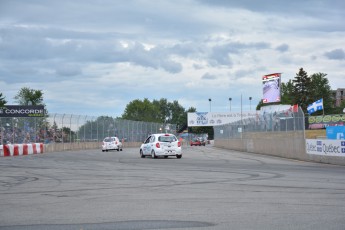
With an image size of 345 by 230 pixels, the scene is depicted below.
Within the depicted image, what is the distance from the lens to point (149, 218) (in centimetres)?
867

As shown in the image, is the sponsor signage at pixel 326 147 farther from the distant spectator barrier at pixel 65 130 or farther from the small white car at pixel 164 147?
the distant spectator barrier at pixel 65 130

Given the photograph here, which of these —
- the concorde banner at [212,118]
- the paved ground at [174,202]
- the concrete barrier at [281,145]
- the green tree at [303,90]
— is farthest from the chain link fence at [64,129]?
the green tree at [303,90]

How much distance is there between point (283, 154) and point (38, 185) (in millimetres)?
20903

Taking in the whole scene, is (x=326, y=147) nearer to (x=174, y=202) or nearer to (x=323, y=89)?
(x=174, y=202)

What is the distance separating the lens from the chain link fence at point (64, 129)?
41469 millimetres

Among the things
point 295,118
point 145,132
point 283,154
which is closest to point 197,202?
point 295,118

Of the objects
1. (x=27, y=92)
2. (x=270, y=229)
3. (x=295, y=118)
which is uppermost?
(x=27, y=92)

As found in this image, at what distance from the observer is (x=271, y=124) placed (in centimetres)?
3659

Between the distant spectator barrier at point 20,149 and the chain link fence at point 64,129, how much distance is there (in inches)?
40.4

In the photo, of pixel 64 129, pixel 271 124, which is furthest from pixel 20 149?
pixel 271 124

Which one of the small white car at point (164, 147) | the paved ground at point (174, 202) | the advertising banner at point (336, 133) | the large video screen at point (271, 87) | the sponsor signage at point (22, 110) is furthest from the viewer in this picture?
the sponsor signage at point (22, 110)

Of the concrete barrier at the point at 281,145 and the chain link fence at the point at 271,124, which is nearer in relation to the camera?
the concrete barrier at the point at 281,145

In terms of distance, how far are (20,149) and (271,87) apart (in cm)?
3697

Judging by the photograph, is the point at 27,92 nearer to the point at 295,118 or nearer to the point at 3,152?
the point at 3,152
